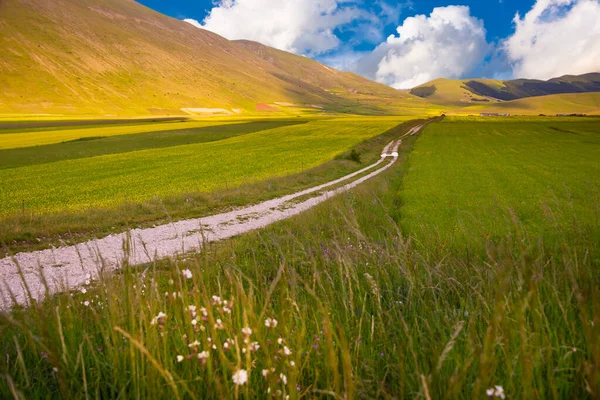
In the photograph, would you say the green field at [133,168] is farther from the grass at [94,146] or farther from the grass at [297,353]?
the grass at [297,353]

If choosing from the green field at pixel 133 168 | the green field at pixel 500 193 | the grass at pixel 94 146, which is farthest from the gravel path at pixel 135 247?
the grass at pixel 94 146

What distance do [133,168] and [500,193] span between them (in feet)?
120

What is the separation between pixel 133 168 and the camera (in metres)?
44.3

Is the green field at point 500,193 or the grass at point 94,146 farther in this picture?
the grass at point 94,146

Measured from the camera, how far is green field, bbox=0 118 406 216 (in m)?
28.8

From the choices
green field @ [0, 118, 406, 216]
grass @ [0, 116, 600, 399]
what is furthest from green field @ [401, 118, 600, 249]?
green field @ [0, 118, 406, 216]

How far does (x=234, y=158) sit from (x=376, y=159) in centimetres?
1914

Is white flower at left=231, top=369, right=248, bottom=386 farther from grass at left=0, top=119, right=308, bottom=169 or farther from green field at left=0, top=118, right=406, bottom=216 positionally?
grass at left=0, top=119, right=308, bottom=169

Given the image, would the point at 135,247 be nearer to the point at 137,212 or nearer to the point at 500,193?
the point at 137,212

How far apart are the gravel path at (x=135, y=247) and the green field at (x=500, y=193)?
17.8 feet

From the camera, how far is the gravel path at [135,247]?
32.8ft

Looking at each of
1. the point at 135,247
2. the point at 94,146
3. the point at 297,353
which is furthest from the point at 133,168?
the point at 297,353

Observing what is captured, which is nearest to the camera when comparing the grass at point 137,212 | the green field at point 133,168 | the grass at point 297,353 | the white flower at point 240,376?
the white flower at point 240,376

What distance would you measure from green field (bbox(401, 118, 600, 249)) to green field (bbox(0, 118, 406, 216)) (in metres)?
15.2
